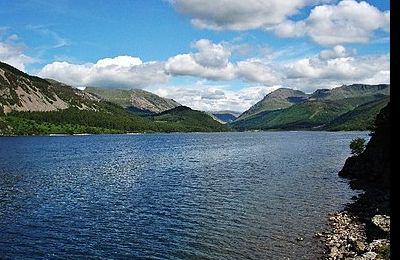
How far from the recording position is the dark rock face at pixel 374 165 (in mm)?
80188

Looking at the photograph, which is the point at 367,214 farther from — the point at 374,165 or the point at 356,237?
the point at 374,165

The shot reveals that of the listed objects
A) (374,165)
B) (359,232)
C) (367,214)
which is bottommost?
(359,232)

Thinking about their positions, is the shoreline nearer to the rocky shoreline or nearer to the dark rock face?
the rocky shoreline

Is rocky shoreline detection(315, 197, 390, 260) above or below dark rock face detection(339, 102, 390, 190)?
below

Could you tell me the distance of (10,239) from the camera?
43812 millimetres

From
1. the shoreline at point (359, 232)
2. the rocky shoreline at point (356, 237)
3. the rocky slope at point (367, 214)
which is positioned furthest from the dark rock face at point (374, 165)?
the rocky shoreline at point (356, 237)

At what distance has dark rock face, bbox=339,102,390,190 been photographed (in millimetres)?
80188

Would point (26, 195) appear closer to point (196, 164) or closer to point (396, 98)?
point (196, 164)

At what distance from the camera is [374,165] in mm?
88188

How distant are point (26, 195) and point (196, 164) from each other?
61818 millimetres

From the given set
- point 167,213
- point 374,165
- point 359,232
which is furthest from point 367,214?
point 374,165

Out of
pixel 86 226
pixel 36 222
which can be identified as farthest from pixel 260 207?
pixel 36 222

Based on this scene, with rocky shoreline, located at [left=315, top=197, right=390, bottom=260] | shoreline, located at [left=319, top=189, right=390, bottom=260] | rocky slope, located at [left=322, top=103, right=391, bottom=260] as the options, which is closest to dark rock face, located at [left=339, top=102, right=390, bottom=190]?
rocky slope, located at [left=322, top=103, right=391, bottom=260]

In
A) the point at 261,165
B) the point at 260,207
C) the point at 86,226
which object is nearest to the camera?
the point at 86,226
